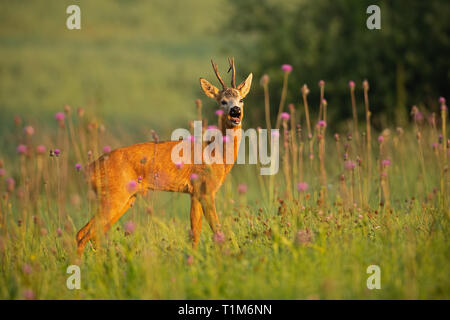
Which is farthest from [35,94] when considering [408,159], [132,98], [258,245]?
[258,245]

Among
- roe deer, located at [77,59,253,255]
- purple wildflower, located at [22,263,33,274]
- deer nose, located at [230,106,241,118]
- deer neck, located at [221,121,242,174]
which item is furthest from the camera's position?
deer neck, located at [221,121,242,174]

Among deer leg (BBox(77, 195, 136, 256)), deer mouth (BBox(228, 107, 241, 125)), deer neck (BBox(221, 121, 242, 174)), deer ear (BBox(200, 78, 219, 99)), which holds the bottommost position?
deer leg (BBox(77, 195, 136, 256))

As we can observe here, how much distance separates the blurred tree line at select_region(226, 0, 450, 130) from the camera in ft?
51.3

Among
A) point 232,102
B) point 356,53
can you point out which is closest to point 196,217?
point 232,102

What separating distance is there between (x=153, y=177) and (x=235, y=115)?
125 centimetres

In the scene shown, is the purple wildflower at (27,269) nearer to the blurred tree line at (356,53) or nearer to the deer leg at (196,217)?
the deer leg at (196,217)

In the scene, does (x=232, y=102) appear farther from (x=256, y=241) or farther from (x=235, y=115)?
(x=256, y=241)

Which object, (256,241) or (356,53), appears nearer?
(256,241)

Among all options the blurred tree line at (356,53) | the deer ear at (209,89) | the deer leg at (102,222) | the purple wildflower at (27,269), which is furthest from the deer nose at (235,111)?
the blurred tree line at (356,53)

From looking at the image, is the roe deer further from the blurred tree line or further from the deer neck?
the blurred tree line

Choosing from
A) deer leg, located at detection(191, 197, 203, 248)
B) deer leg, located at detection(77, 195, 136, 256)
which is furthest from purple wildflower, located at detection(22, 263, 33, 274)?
deer leg, located at detection(191, 197, 203, 248)

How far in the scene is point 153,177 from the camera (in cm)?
662

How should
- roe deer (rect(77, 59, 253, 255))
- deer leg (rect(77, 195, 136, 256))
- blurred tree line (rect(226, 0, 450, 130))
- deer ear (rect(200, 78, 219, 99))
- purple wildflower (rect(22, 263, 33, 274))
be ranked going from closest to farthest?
1. purple wildflower (rect(22, 263, 33, 274))
2. deer leg (rect(77, 195, 136, 256))
3. roe deer (rect(77, 59, 253, 255))
4. deer ear (rect(200, 78, 219, 99))
5. blurred tree line (rect(226, 0, 450, 130))
